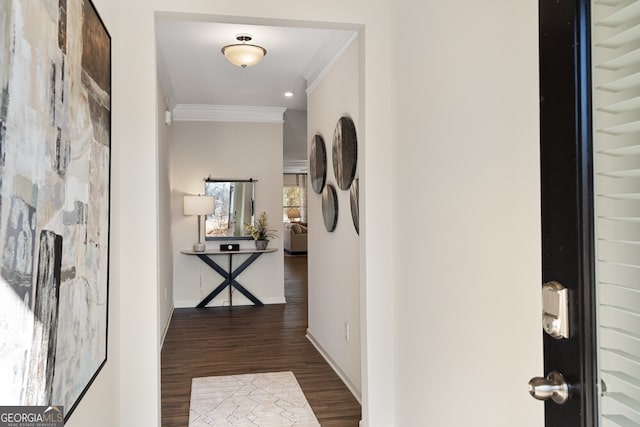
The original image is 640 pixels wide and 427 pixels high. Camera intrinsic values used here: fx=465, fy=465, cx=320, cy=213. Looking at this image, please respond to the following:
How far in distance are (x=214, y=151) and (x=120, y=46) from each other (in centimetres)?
413

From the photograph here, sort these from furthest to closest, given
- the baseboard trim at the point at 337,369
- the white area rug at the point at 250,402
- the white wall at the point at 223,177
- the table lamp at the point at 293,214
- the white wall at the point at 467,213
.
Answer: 1. the table lamp at the point at 293,214
2. the white wall at the point at 223,177
3. the baseboard trim at the point at 337,369
4. the white area rug at the point at 250,402
5. the white wall at the point at 467,213

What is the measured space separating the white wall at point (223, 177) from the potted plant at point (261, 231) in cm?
9

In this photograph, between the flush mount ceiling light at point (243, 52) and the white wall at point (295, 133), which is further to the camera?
the white wall at point (295, 133)

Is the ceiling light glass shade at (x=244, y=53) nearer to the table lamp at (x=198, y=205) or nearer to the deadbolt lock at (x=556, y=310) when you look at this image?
the table lamp at (x=198, y=205)

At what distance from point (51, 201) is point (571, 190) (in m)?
1.13

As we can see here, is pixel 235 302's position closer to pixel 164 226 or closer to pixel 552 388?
pixel 164 226

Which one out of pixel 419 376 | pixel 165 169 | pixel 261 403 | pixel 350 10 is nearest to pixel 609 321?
pixel 419 376

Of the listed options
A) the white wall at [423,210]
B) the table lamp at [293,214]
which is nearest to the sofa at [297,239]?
the table lamp at [293,214]

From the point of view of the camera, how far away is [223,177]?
625 cm

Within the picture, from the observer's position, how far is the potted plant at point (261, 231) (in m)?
6.19

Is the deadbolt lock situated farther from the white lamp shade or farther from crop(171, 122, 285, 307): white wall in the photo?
crop(171, 122, 285, 307): white wall

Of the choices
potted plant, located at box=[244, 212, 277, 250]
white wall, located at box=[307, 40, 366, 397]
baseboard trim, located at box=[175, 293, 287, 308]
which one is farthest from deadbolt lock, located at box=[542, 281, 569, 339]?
baseboard trim, located at box=[175, 293, 287, 308]

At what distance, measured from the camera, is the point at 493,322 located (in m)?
1.50

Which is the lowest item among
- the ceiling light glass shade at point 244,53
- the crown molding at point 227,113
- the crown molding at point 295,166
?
the ceiling light glass shade at point 244,53
